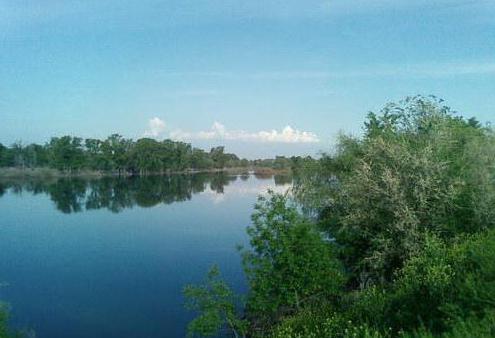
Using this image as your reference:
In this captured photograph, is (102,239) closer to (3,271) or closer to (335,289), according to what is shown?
(3,271)

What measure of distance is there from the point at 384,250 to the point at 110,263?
20329 millimetres

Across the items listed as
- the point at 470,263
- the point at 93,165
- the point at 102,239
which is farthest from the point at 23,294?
the point at 93,165

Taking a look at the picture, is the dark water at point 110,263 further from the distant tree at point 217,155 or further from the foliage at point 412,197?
the distant tree at point 217,155

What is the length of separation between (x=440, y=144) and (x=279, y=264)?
36.3 ft

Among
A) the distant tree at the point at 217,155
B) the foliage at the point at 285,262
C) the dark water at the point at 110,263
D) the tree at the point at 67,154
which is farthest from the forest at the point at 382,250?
the distant tree at the point at 217,155

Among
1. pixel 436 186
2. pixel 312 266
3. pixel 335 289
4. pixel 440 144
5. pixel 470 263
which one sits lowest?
pixel 335 289

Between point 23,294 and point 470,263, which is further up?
point 470,263

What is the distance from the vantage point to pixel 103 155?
14225 centimetres

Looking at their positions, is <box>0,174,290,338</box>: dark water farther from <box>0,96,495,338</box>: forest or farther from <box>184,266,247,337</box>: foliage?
<box>184,266,247,337</box>: foliage

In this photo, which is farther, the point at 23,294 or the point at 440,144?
the point at 23,294

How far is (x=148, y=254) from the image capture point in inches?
1325

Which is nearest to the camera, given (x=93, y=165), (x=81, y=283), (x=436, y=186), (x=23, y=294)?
(x=436, y=186)

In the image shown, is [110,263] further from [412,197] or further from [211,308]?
[412,197]

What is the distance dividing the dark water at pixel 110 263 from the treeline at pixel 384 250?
17.4 ft
